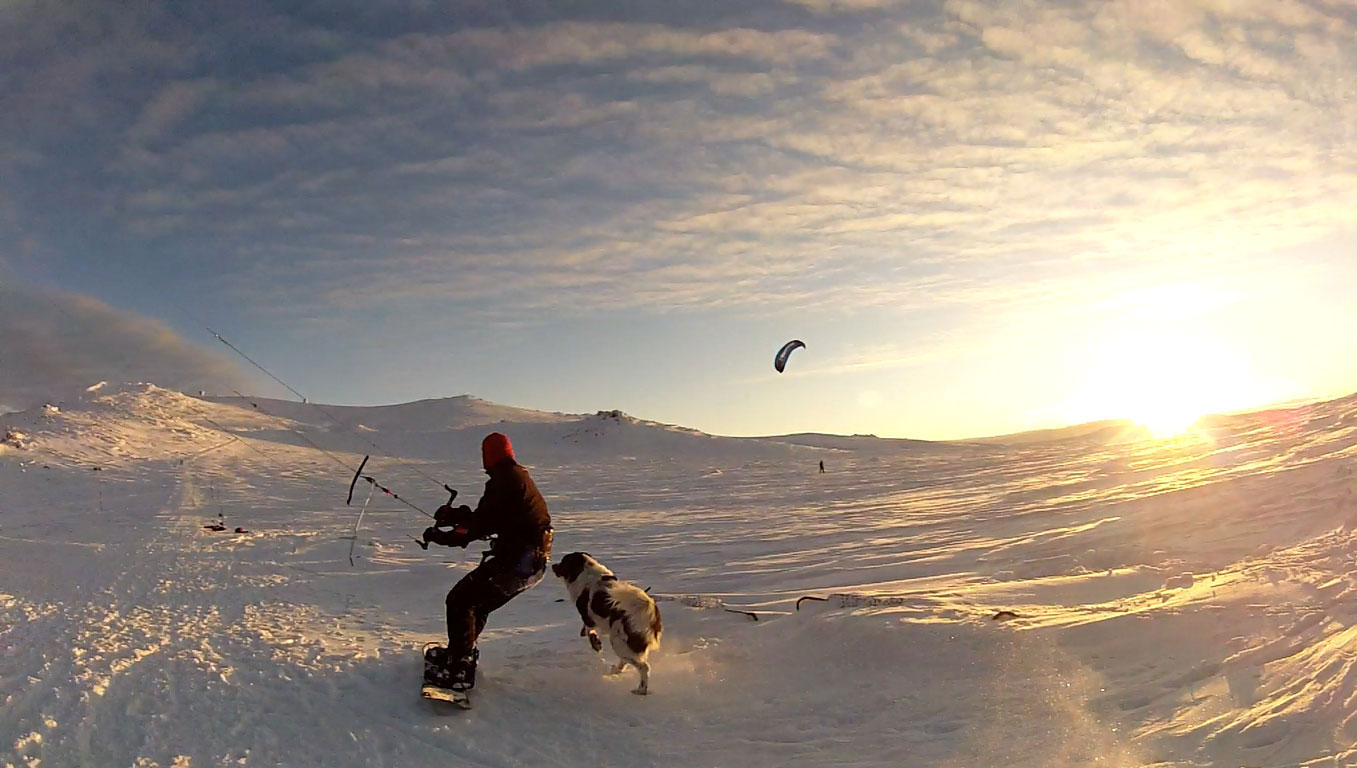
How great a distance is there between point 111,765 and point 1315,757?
21.2ft

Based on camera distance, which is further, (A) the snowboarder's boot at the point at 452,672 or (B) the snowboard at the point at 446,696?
(A) the snowboarder's boot at the point at 452,672

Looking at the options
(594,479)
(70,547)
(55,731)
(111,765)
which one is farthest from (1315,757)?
(594,479)

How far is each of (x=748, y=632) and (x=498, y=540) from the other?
8.95 ft

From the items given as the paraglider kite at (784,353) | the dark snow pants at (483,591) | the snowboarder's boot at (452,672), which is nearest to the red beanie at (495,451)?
the dark snow pants at (483,591)

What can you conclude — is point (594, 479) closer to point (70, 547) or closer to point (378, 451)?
point (378, 451)

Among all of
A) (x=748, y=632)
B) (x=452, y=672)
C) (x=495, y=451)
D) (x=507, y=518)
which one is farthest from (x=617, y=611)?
(x=748, y=632)

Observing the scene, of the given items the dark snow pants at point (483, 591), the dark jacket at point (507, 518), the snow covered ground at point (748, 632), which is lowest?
the snow covered ground at point (748, 632)

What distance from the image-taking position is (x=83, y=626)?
700cm

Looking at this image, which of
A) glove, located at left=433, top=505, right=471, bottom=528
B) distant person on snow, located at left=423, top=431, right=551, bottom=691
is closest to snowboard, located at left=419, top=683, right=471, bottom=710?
distant person on snow, located at left=423, top=431, right=551, bottom=691

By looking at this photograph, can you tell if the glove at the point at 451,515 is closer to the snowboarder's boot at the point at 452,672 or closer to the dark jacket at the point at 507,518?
the dark jacket at the point at 507,518

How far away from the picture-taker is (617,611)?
6.50 metres

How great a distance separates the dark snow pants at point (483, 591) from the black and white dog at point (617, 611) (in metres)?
0.66

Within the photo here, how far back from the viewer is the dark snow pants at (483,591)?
19.7 ft

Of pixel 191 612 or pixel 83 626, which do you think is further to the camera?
pixel 191 612
